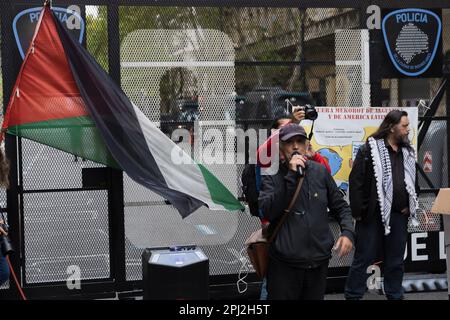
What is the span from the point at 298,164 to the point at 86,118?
2.66 metres

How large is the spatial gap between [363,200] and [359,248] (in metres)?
0.49

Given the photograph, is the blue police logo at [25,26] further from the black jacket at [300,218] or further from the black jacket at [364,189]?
the black jacket at [364,189]

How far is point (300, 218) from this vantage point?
5.77 meters

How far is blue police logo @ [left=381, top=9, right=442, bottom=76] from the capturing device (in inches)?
337

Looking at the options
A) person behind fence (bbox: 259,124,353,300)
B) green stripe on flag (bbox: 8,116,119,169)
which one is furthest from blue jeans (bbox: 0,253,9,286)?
person behind fence (bbox: 259,124,353,300)

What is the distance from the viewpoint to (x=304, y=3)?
8328 millimetres

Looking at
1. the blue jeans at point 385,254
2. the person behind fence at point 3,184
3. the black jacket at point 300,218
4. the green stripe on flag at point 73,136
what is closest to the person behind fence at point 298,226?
the black jacket at point 300,218

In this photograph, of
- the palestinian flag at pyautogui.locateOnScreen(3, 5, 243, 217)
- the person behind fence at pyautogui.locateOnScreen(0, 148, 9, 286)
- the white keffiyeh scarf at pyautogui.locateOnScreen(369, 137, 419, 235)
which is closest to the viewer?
the person behind fence at pyautogui.locateOnScreen(0, 148, 9, 286)

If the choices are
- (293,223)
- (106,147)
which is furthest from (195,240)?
(293,223)

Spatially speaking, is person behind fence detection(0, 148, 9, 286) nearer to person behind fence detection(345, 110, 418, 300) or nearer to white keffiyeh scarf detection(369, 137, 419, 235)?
person behind fence detection(345, 110, 418, 300)

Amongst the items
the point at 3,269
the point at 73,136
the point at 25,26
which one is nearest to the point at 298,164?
Result: the point at 73,136

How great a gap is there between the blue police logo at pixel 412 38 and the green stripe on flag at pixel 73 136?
3.27m

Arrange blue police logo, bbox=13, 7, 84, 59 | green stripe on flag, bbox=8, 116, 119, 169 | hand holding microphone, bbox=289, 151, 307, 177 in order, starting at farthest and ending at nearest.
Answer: blue police logo, bbox=13, 7, 84, 59 → green stripe on flag, bbox=8, 116, 119, 169 → hand holding microphone, bbox=289, 151, 307, 177
